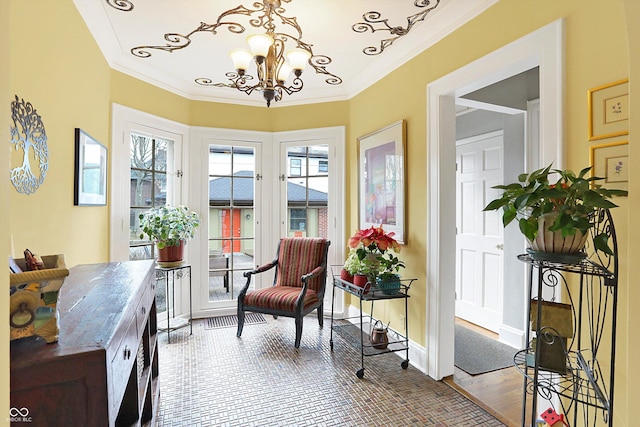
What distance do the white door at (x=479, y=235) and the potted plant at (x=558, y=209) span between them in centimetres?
236

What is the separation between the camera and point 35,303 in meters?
0.79

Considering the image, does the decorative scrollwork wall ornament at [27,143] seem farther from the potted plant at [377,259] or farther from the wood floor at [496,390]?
the wood floor at [496,390]

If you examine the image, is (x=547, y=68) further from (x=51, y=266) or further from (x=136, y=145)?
(x=136, y=145)

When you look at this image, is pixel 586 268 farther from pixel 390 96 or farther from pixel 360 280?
pixel 390 96

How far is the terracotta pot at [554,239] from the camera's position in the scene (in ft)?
4.06

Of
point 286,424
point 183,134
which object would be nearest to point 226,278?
point 183,134

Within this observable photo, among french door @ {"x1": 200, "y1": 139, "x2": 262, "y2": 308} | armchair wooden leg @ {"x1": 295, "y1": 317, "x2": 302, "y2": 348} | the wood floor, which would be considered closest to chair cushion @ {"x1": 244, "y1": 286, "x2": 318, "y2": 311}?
armchair wooden leg @ {"x1": 295, "y1": 317, "x2": 302, "y2": 348}

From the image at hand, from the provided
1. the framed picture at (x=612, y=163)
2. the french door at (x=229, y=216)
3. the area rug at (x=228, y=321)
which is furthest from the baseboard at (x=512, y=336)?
the french door at (x=229, y=216)

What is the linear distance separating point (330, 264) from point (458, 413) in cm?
205

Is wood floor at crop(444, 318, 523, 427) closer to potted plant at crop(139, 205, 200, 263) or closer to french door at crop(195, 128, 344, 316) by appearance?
french door at crop(195, 128, 344, 316)

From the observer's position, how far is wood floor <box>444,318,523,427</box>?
82.4 inches

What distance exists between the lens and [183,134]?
12.2 ft

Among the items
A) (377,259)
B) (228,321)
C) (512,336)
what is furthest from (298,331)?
(512,336)

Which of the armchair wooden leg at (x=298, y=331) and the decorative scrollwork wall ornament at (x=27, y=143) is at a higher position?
the decorative scrollwork wall ornament at (x=27, y=143)
